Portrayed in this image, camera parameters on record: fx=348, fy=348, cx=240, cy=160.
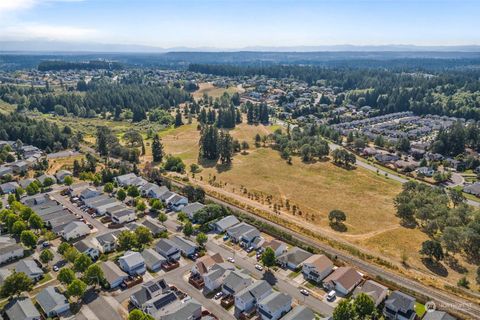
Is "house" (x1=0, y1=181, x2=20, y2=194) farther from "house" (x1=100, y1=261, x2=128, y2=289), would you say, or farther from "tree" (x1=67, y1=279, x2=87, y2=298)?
"tree" (x1=67, y1=279, x2=87, y2=298)

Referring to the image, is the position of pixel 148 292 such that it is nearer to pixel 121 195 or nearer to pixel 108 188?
pixel 121 195

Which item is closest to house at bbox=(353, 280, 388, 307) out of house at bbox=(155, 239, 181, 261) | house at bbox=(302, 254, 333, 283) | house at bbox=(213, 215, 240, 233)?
house at bbox=(302, 254, 333, 283)

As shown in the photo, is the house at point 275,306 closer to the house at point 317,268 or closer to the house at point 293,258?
the house at point 317,268

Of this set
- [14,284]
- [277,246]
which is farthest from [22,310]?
[277,246]

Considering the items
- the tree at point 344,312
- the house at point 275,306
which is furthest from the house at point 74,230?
the tree at point 344,312

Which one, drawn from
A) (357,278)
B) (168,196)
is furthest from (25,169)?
(357,278)

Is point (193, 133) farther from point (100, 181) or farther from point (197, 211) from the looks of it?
point (197, 211)
